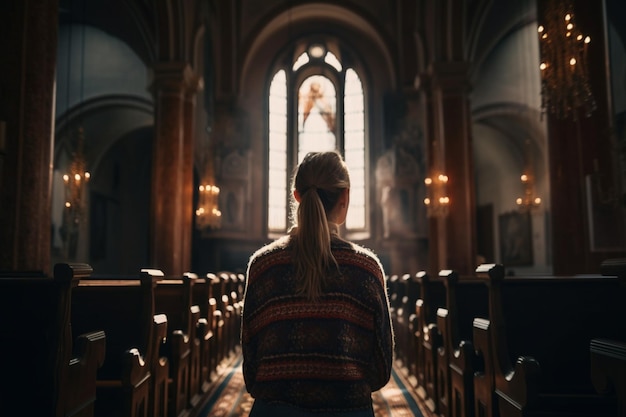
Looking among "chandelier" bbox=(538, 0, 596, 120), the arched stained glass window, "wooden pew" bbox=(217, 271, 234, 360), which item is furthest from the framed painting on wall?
"chandelier" bbox=(538, 0, 596, 120)

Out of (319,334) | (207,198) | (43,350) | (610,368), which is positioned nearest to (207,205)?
(207,198)

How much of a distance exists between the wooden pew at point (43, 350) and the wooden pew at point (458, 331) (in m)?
2.20

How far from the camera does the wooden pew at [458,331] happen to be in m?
3.62

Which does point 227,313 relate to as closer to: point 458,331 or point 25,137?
point 25,137

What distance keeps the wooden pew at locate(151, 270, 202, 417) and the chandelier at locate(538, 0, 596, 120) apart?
154 inches

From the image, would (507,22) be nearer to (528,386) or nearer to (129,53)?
(129,53)

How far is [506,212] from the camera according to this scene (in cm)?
1720

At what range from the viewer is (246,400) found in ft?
17.7

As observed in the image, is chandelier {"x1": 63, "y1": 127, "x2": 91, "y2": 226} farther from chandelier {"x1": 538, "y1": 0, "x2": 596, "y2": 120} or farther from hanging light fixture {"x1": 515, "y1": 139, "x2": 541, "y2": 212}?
hanging light fixture {"x1": 515, "y1": 139, "x2": 541, "y2": 212}

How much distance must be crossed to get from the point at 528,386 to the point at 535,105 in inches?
533

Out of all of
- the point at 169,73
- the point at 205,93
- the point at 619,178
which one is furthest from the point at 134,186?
the point at 619,178

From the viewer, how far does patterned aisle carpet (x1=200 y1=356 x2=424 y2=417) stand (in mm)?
4926

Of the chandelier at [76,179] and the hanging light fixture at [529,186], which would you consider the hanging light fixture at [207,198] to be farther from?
the hanging light fixture at [529,186]

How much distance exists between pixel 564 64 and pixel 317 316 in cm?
509
